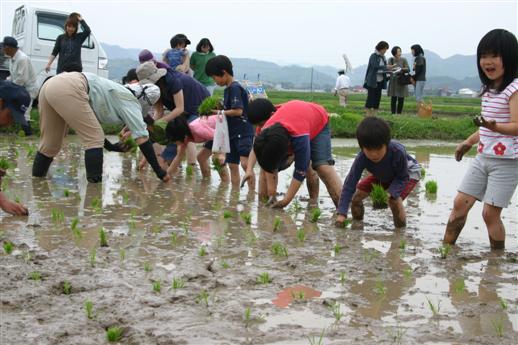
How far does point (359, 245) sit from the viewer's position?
5.02 m

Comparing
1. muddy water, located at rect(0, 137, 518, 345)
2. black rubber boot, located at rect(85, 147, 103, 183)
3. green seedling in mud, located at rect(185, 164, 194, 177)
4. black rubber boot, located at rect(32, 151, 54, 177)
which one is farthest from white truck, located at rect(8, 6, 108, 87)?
muddy water, located at rect(0, 137, 518, 345)

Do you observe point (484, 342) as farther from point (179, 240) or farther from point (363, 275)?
point (179, 240)

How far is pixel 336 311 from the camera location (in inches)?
136

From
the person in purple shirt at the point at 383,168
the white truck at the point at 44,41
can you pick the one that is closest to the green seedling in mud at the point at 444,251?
the person in purple shirt at the point at 383,168

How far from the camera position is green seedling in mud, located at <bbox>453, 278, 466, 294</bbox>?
393 centimetres

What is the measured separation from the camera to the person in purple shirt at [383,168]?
17.4ft

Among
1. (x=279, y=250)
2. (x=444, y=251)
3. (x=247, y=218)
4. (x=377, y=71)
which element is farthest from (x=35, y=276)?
(x=377, y=71)

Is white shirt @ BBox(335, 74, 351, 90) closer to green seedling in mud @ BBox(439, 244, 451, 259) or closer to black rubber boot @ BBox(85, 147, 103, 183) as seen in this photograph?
black rubber boot @ BBox(85, 147, 103, 183)

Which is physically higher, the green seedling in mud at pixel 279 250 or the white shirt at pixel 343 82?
the white shirt at pixel 343 82

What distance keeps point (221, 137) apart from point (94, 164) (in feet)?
4.46

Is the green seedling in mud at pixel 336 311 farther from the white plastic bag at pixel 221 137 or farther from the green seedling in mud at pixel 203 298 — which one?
the white plastic bag at pixel 221 137

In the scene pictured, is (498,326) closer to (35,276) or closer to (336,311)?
(336,311)

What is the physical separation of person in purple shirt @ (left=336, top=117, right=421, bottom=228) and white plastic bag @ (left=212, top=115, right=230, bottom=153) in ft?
6.79

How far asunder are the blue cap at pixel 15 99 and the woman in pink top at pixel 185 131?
2460 mm
